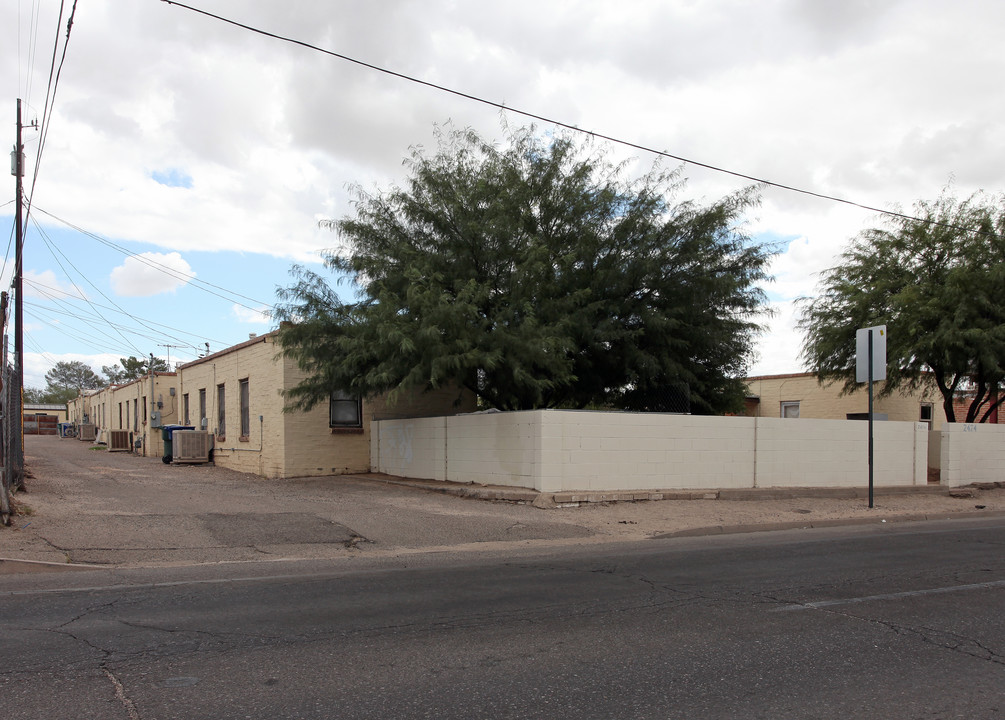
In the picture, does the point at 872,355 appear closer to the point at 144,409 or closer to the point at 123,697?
the point at 123,697

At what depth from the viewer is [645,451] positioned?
14.8m

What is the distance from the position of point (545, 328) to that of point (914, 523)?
7711 mm

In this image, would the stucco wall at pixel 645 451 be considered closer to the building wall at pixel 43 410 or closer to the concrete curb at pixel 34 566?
the concrete curb at pixel 34 566

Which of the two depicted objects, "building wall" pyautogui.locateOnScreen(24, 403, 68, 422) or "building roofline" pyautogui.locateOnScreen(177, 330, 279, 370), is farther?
"building wall" pyautogui.locateOnScreen(24, 403, 68, 422)

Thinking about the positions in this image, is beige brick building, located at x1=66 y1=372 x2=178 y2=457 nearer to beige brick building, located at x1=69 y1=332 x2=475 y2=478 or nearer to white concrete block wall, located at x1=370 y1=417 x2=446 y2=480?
beige brick building, located at x1=69 y1=332 x2=475 y2=478

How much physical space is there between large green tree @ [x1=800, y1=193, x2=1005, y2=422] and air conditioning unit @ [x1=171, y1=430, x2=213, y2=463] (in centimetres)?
1958

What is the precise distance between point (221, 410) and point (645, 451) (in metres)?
15.4

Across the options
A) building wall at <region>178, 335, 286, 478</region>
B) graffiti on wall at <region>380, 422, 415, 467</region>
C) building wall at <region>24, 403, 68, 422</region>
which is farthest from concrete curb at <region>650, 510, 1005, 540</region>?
building wall at <region>24, 403, 68, 422</region>

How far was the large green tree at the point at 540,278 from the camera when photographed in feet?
51.0

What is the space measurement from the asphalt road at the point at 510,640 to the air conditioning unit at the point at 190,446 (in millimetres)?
16826

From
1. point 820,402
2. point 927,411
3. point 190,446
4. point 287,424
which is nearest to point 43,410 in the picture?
point 190,446

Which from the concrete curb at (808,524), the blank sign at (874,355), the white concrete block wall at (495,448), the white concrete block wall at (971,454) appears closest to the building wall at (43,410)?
the white concrete block wall at (495,448)

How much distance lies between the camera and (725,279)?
16297 mm

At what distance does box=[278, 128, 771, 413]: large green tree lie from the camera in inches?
612
